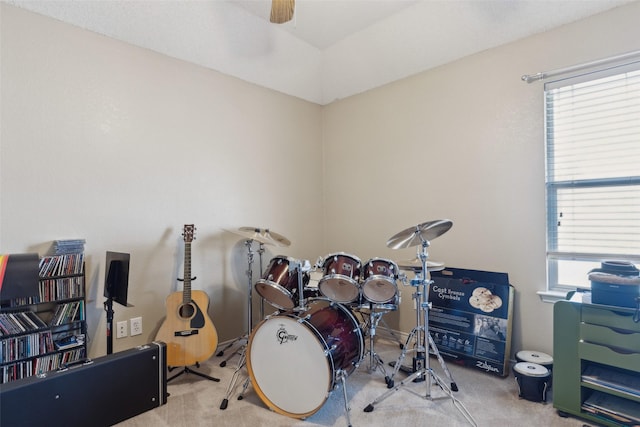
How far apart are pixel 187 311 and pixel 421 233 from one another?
69.7 inches

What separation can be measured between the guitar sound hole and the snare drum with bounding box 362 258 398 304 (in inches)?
50.2

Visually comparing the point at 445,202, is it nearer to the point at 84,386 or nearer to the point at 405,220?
the point at 405,220

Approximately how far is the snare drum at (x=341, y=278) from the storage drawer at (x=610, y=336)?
4.35 feet

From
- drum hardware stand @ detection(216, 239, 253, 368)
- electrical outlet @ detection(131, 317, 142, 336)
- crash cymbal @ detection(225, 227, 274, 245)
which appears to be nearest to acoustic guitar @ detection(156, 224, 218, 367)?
electrical outlet @ detection(131, 317, 142, 336)

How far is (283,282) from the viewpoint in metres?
2.20

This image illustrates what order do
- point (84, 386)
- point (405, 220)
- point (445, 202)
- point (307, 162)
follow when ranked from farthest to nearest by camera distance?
point (307, 162) → point (405, 220) → point (445, 202) → point (84, 386)

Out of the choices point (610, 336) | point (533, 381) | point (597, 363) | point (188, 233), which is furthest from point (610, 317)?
point (188, 233)

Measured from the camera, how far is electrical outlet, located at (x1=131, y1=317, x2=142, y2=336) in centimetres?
261

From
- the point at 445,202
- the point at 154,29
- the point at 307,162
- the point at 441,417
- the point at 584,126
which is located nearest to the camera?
the point at 441,417

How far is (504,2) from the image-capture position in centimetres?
242

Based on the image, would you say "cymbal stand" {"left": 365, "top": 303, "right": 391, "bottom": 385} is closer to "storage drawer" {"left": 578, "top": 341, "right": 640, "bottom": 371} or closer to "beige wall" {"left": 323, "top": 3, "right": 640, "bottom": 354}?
"beige wall" {"left": 323, "top": 3, "right": 640, "bottom": 354}

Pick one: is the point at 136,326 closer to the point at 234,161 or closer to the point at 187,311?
the point at 187,311

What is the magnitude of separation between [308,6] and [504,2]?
1485 millimetres

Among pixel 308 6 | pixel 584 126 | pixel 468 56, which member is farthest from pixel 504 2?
pixel 308 6
